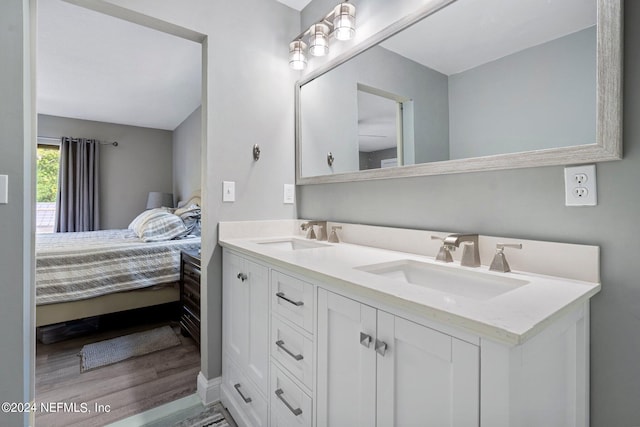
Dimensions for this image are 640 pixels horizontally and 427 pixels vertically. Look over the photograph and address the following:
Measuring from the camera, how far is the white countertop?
568mm

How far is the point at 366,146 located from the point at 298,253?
2.27 ft

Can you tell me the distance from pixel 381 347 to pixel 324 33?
5.50 ft

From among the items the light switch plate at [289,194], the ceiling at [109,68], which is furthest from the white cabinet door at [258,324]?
the ceiling at [109,68]

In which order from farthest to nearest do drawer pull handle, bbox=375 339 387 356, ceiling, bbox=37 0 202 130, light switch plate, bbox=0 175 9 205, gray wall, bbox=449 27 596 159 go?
ceiling, bbox=37 0 202 130 < light switch plate, bbox=0 175 9 205 < gray wall, bbox=449 27 596 159 < drawer pull handle, bbox=375 339 387 356

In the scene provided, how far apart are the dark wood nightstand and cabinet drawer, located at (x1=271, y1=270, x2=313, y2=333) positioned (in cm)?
119

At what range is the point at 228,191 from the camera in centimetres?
174

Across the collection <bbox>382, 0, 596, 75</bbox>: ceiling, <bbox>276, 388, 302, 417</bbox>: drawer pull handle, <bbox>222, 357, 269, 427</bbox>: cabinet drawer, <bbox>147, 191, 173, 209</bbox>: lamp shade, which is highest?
<bbox>382, 0, 596, 75</bbox>: ceiling

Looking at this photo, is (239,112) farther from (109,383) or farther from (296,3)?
(109,383)

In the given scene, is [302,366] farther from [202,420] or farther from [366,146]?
[366,146]

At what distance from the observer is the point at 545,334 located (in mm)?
661

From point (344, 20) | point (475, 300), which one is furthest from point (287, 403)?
point (344, 20)

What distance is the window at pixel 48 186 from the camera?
4672mm

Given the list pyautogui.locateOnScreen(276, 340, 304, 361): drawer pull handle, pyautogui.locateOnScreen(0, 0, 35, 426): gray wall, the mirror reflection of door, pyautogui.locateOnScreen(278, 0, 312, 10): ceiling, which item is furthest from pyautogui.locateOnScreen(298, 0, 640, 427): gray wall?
pyautogui.locateOnScreen(0, 0, 35, 426): gray wall

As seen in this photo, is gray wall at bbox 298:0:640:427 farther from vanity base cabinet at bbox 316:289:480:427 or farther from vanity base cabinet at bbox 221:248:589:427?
vanity base cabinet at bbox 316:289:480:427
